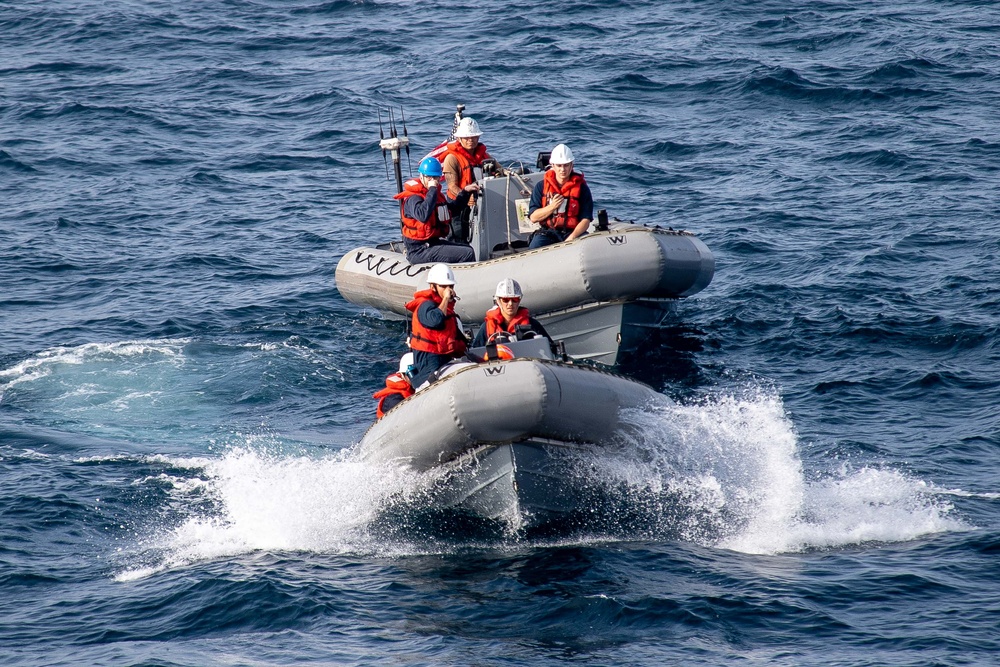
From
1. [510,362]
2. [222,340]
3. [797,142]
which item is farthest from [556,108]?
[510,362]

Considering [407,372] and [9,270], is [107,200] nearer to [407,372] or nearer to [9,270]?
[9,270]

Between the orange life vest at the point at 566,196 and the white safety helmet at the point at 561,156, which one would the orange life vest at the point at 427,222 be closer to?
the orange life vest at the point at 566,196

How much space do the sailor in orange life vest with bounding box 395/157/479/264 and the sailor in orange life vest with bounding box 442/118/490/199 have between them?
23cm

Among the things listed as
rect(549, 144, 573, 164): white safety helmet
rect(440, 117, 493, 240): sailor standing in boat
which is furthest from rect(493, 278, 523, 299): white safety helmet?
rect(440, 117, 493, 240): sailor standing in boat

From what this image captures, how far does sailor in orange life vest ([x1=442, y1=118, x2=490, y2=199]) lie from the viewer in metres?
14.8

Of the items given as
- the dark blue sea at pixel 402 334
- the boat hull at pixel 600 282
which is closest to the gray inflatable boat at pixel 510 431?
the dark blue sea at pixel 402 334

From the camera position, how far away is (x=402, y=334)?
1516cm

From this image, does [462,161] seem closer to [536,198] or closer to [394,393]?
[536,198]

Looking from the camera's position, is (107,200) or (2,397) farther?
(107,200)

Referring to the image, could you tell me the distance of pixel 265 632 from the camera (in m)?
8.24

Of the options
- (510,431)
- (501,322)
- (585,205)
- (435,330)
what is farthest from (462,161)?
(510,431)

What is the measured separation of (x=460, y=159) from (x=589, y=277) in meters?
2.67

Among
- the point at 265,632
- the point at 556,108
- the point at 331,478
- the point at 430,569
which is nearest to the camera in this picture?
the point at 265,632

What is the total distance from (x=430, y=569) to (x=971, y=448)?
5.02 m
